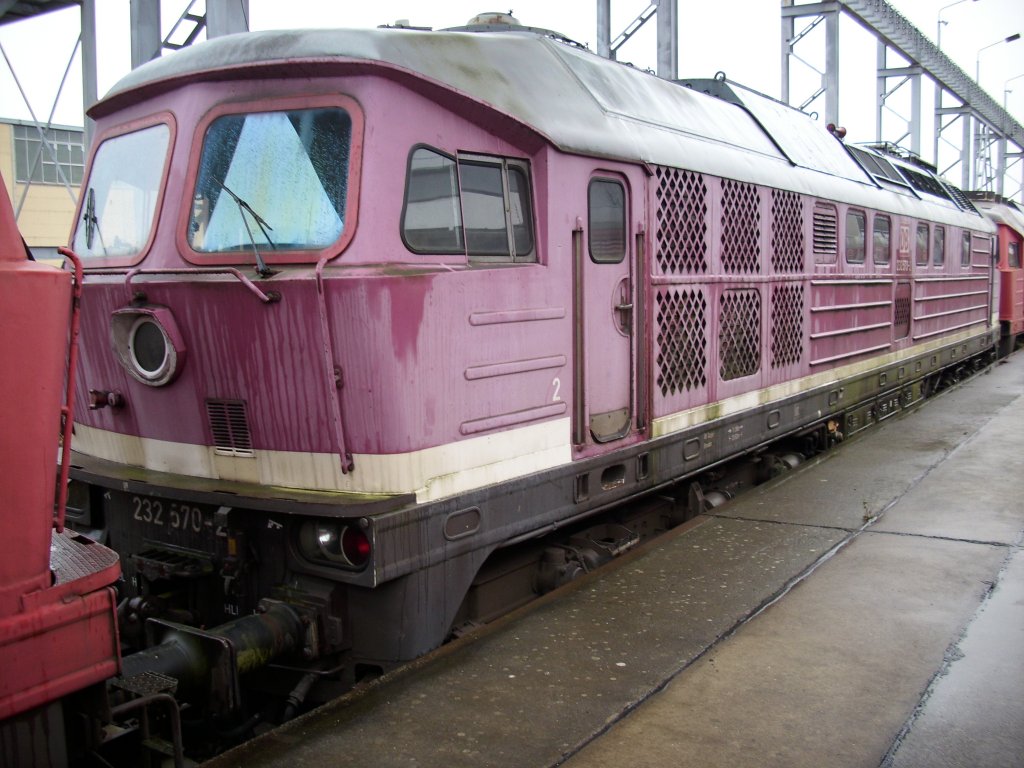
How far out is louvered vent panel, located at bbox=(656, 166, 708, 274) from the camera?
17.8 ft

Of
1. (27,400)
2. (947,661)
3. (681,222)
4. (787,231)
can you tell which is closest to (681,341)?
(681,222)

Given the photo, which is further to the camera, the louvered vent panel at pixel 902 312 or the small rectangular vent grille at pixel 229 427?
the louvered vent panel at pixel 902 312

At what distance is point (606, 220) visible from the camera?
4969 millimetres

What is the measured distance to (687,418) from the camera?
584cm

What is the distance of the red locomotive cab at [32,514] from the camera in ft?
7.89

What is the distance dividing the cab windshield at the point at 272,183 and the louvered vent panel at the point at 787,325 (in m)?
4.14

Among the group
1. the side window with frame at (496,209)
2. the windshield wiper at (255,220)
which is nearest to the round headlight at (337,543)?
the windshield wiper at (255,220)

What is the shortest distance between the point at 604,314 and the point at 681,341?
0.94m

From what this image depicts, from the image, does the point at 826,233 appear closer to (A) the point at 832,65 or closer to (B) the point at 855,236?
(B) the point at 855,236

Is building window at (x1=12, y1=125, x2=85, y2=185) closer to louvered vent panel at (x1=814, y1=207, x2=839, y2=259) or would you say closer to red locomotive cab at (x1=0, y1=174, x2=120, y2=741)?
louvered vent panel at (x1=814, y1=207, x2=839, y2=259)

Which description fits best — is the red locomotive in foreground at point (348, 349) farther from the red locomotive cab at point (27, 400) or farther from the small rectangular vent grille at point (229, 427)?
the red locomotive cab at point (27, 400)

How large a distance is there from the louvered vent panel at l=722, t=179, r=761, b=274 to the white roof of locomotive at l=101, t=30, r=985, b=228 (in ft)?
0.43

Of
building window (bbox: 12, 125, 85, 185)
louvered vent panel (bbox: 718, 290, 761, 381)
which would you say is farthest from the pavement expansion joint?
building window (bbox: 12, 125, 85, 185)

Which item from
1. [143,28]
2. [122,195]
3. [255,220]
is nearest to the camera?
[255,220]
